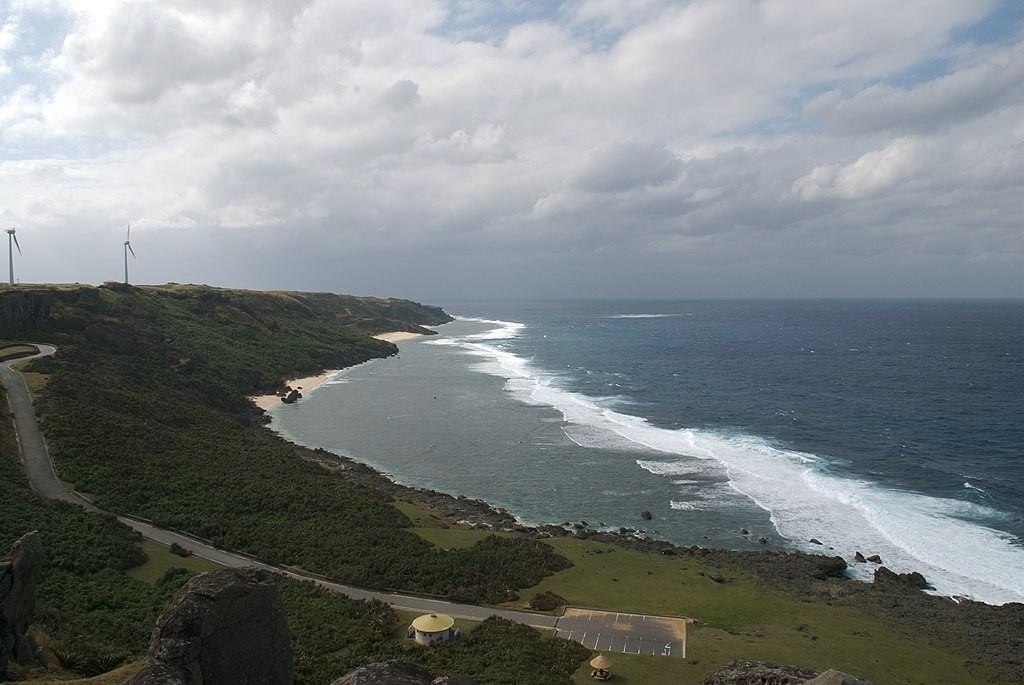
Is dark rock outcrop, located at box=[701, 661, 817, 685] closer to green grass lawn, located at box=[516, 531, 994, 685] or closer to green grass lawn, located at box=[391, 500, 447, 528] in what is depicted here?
green grass lawn, located at box=[516, 531, 994, 685]

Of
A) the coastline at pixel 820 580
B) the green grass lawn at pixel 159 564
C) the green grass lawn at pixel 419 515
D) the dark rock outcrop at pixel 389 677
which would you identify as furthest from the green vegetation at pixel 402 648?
the green grass lawn at pixel 419 515

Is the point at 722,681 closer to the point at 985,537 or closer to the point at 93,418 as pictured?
the point at 985,537

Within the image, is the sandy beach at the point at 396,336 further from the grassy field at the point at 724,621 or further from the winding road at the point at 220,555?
the grassy field at the point at 724,621

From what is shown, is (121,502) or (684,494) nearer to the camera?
(121,502)

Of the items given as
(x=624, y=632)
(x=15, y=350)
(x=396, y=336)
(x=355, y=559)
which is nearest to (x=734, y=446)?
(x=624, y=632)

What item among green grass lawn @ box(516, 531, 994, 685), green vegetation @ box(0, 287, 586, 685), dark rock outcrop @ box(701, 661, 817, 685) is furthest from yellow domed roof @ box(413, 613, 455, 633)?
dark rock outcrop @ box(701, 661, 817, 685)

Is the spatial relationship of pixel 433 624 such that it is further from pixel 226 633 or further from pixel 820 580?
pixel 820 580

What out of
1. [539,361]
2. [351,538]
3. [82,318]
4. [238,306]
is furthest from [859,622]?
[238,306]
